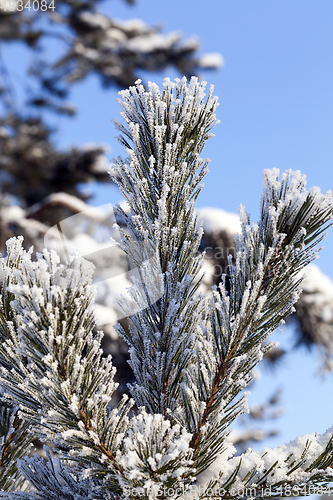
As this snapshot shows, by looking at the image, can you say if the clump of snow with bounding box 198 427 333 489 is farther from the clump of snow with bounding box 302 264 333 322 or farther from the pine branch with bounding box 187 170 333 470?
the clump of snow with bounding box 302 264 333 322

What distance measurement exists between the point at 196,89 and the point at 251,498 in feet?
3.79

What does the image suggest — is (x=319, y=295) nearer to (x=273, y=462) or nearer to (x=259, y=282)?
Answer: (x=273, y=462)

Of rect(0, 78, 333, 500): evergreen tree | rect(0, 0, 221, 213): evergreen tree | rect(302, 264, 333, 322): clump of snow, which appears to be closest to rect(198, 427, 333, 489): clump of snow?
rect(0, 78, 333, 500): evergreen tree

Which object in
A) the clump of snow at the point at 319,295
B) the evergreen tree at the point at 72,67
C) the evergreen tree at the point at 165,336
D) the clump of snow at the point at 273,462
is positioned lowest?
the clump of snow at the point at 273,462

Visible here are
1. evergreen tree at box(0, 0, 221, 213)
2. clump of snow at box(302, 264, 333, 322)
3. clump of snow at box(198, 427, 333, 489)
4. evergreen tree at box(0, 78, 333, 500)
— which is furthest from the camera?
evergreen tree at box(0, 0, 221, 213)

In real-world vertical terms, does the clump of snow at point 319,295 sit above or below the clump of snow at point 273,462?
above

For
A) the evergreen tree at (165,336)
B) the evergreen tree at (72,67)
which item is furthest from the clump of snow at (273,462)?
the evergreen tree at (72,67)

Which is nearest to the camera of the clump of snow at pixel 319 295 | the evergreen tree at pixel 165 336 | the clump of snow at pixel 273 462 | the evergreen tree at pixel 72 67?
A: the evergreen tree at pixel 165 336

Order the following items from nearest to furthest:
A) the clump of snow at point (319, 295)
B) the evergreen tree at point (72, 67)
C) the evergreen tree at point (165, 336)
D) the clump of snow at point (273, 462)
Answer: the evergreen tree at point (165, 336)
the clump of snow at point (273, 462)
the clump of snow at point (319, 295)
the evergreen tree at point (72, 67)

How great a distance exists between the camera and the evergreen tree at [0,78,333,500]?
2.91ft

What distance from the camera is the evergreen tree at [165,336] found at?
888 mm

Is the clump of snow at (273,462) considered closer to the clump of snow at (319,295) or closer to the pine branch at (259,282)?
the pine branch at (259,282)

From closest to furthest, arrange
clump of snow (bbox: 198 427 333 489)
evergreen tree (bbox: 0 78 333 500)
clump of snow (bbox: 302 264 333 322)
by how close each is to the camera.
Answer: evergreen tree (bbox: 0 78 333 500) < clump of snow (bbox: 198 427 333 489) < clump of snow (bbox: 302 264 333 322)

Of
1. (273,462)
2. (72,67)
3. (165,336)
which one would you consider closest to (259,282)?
(165,336)
